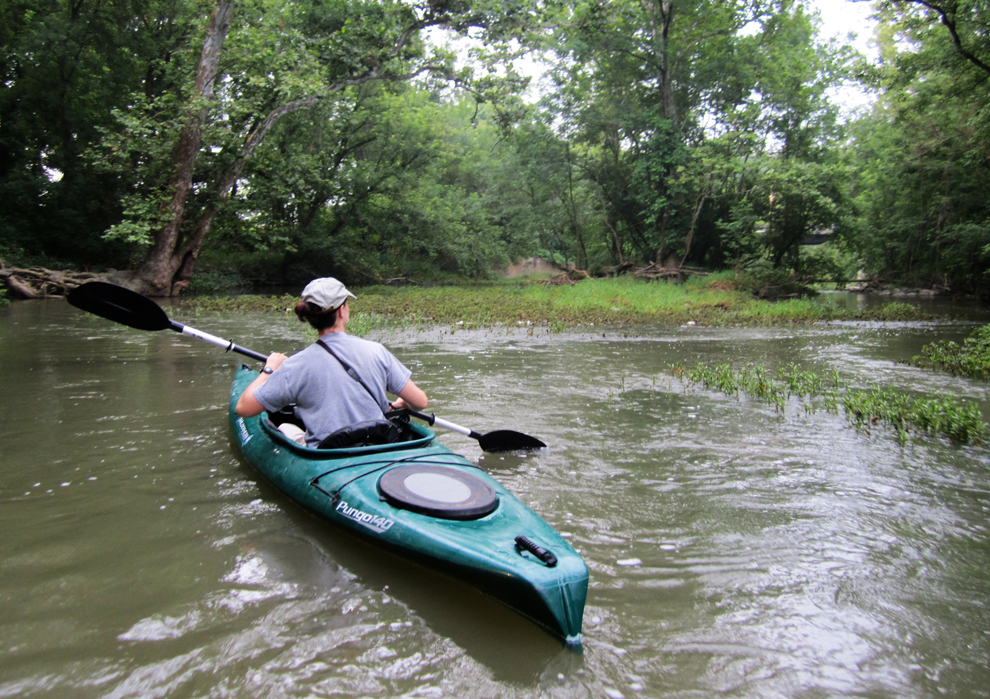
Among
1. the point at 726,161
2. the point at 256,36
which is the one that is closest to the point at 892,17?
the point at 726,161

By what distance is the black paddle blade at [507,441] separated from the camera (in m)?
4.81

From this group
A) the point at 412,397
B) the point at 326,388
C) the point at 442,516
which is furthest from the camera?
the point at 412,397

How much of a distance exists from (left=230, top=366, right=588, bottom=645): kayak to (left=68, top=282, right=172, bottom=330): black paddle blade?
219cm

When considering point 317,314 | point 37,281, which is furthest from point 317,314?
point 37,281

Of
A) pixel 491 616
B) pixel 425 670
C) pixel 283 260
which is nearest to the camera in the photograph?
pixel 425 670

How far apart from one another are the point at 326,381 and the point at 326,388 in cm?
4

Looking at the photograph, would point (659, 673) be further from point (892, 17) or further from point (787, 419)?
point (892, 17)

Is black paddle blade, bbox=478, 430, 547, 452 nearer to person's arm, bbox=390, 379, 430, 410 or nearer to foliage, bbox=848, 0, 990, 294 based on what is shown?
person's arm, bbox=390, 379, 430, 410

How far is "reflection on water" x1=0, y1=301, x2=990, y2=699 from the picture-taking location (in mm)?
2326

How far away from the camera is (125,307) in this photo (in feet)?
18.0

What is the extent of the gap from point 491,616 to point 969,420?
14.8 feet

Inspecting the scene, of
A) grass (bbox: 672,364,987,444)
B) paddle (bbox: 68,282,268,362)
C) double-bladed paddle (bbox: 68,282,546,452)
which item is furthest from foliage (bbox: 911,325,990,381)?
paddle (bbox: 68,282,268,362)

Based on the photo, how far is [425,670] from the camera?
2.34 m

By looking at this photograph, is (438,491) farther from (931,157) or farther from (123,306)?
(931,157)
